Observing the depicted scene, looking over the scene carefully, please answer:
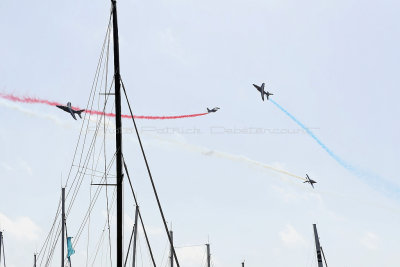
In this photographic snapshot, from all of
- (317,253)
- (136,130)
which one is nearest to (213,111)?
(317,253)

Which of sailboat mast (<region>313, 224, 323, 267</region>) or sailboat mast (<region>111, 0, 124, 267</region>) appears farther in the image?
sailboat mast (<region>313, 224, 323, 267</region>)

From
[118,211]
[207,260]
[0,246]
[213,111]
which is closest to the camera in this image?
[118,211]

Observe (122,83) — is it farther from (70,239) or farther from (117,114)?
(70,239)

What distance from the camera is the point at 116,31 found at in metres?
21.4

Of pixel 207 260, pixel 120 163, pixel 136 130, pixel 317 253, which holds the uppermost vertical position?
pixel 136 130

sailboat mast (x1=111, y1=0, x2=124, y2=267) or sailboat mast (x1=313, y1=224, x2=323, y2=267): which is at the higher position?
sailboat mast (x1=111, y1=0, x2=124, y2=267)

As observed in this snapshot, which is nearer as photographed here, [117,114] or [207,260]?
[117,114]

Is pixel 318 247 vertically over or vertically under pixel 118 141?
under

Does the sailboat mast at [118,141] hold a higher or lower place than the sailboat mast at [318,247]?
higher

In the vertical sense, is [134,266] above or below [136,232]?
below

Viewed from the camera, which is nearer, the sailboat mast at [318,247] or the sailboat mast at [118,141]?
the sailboat mast at [118,141]

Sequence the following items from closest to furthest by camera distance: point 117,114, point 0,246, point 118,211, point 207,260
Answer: point 118,211 → point 117,114 → point 0,246 → point 207,260

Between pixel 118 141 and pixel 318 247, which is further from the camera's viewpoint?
pixel 318 247

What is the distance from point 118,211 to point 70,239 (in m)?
32.2
